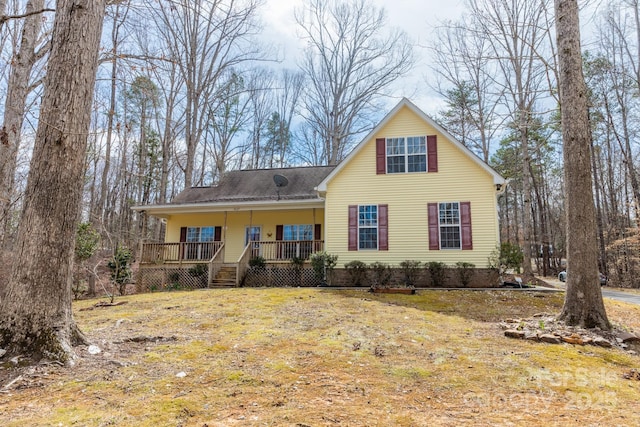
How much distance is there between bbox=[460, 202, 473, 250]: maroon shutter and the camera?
482 inches

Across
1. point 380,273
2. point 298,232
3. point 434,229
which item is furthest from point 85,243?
point 434,229

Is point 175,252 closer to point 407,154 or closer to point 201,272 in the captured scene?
point 201,272

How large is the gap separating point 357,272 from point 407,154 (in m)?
4.78

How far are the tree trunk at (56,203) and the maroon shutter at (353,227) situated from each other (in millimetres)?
9701

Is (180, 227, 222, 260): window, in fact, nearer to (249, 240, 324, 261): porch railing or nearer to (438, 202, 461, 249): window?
(249, 240, 324, 261): porch railing

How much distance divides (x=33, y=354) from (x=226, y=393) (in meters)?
2.27

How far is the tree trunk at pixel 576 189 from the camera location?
5926 millimetres

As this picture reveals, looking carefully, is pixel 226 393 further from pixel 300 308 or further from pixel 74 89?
pixel 300 308

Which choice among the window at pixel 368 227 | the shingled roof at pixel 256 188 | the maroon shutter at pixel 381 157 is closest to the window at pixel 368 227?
the window at pixel 368 227

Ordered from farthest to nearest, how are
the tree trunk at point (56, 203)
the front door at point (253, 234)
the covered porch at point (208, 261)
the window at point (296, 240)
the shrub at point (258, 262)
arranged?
the front door at point (253, 234) < the window at point (296, 240) < the shrub at point (258, 262) < the covered porch at point (208, 261) < the tree trunk at point (56, 203)

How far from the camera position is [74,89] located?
439cm

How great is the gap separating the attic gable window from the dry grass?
7544 millimetres

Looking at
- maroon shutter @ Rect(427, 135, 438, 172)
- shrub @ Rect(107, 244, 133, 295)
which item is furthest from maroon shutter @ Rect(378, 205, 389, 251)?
shrub @ Rect(107, 244, 133, 295)

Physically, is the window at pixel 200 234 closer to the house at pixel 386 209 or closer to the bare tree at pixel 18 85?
the house at pixel 386 209
